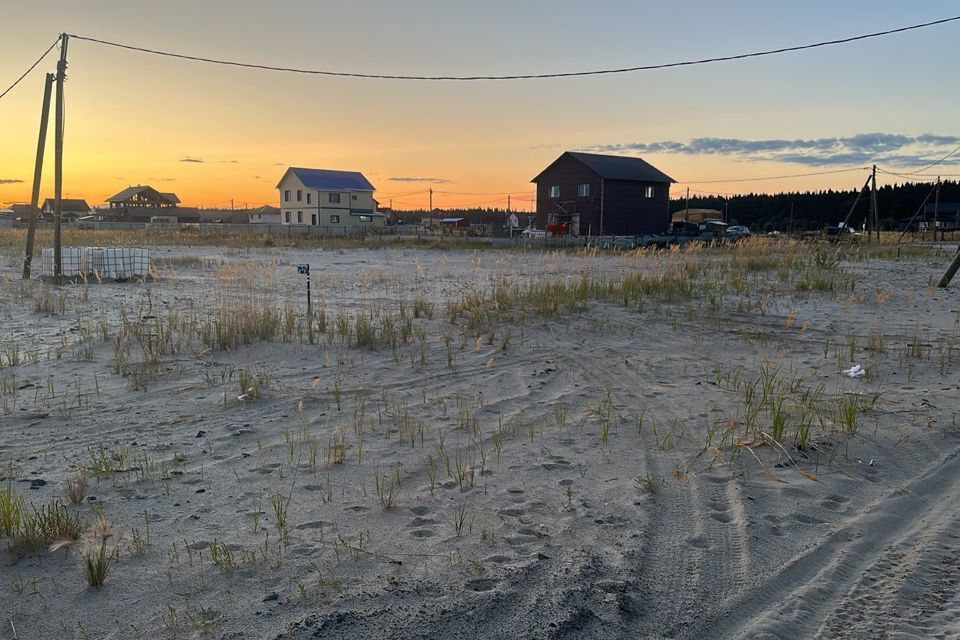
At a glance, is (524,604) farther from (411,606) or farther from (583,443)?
(583,443)

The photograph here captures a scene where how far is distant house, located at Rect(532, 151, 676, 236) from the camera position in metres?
49.4

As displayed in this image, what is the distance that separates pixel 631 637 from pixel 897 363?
6.67 meters

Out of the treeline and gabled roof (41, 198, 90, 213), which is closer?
the treeline

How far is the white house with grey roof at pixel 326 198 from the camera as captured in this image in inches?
2832

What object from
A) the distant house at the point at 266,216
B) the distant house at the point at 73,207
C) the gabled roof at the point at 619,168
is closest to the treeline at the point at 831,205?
the gabled roof at the point at 619,168

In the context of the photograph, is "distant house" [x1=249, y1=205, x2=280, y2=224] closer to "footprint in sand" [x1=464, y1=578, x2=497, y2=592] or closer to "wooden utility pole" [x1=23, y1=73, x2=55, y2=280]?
"wooden utility pole" [x1=23, y1=73, x2=55, y2=280]

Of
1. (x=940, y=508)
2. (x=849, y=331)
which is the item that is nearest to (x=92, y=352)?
(x=940, y=508)

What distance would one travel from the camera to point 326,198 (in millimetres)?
72000

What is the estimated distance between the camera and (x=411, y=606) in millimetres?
3061

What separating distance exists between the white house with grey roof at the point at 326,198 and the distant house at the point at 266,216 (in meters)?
24.5

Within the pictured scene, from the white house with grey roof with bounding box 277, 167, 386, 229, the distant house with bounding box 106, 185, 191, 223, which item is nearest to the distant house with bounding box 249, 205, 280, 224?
the distant house with bounding box 106, 185, 191, 223

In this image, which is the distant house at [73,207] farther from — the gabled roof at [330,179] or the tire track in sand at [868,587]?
the tire track in sand at [868,587]

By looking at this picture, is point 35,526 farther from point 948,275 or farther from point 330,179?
point 330,179

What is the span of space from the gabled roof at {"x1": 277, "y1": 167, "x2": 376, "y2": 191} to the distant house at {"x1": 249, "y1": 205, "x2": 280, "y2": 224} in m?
26.2
